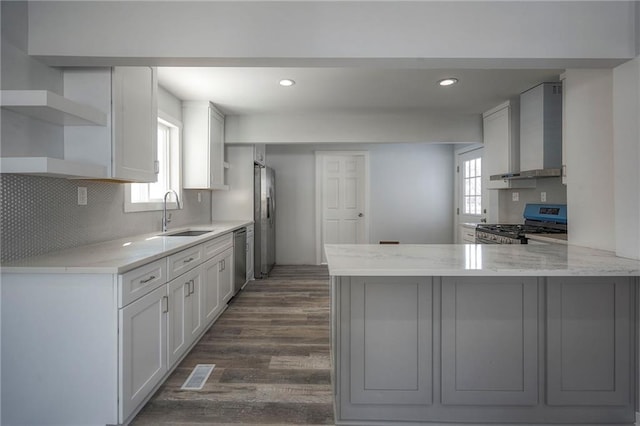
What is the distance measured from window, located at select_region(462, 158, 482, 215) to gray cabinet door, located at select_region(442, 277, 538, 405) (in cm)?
369

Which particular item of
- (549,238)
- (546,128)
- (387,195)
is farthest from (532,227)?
(387,195)

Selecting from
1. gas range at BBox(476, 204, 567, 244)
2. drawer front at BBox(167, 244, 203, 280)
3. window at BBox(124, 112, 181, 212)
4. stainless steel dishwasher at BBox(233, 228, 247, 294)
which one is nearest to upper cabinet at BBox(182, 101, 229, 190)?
window at BBox(124, 112, 181, 212)

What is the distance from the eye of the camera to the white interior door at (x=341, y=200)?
19.4ft

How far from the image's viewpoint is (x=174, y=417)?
1784 millimetres

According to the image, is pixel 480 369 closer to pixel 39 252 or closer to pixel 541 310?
pixel 541 310

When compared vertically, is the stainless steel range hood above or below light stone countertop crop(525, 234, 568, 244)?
above

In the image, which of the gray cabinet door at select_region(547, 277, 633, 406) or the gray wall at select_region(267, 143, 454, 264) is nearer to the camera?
the gray cabinet door at select_region(547, 277, 633, 406)

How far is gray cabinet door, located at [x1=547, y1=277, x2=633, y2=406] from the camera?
5.54 ft

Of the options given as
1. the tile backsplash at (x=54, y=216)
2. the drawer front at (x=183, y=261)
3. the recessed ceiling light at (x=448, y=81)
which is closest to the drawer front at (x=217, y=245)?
the drawer front at (x=183, y=261)

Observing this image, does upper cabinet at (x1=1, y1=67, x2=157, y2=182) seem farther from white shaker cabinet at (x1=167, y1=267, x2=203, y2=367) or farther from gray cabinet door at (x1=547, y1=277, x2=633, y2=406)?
gray cabinet door at (x1=547, y1=277, x2=633, y2=406)

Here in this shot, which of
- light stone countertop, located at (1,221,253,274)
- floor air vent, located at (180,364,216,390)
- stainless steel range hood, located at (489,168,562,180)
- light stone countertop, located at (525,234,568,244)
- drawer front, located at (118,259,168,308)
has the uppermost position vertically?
stainless steel range hood, located at (489,168,562,180)

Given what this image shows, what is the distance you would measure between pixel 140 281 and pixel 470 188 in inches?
199

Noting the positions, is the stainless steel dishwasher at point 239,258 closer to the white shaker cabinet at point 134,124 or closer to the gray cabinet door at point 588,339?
the white shaker cabinet at point 134,124

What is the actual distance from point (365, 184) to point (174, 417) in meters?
4.72
